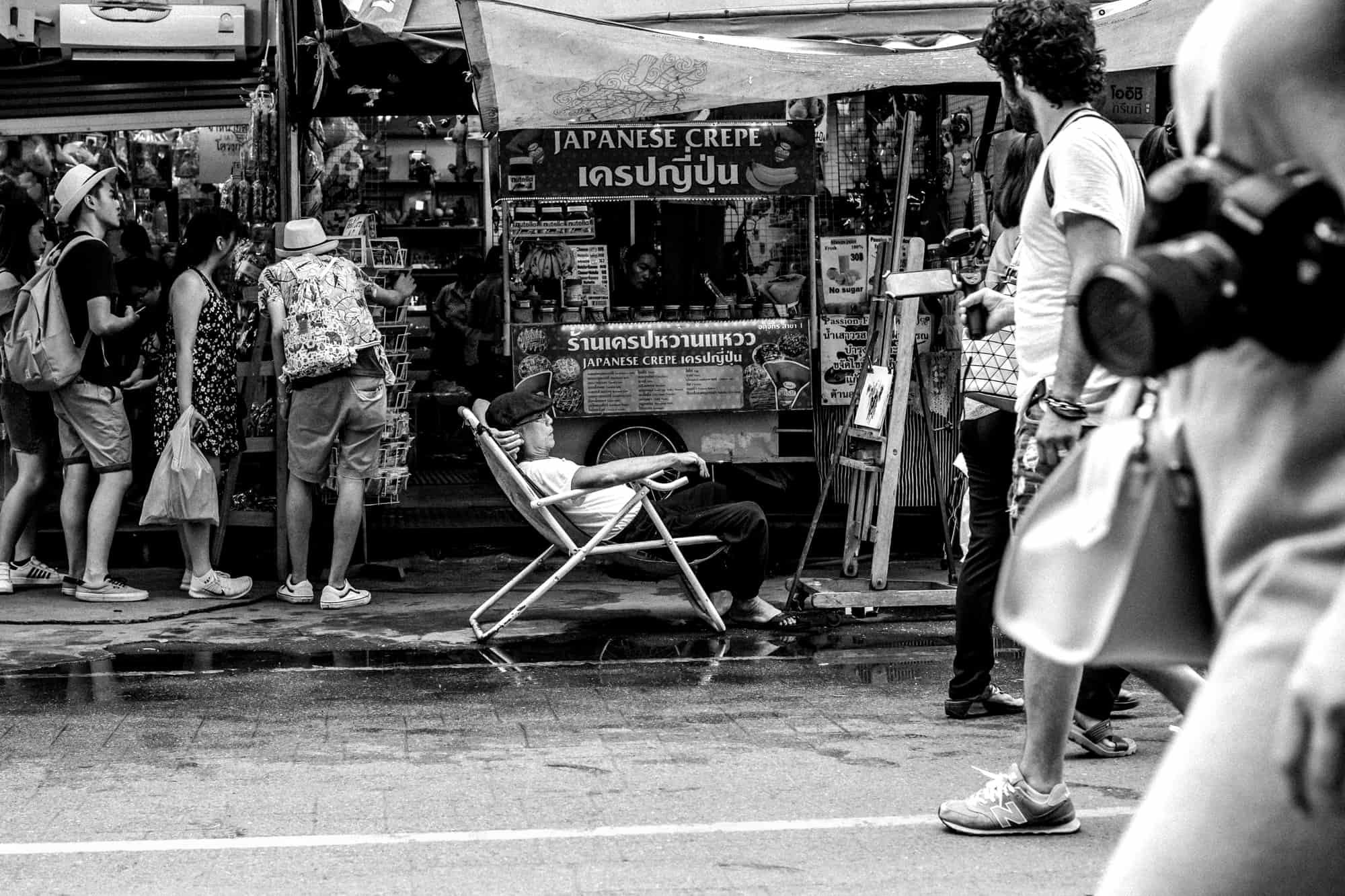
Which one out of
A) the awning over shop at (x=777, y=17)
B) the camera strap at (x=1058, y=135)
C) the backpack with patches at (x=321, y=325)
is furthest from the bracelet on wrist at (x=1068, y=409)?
the backpack with patches at (x=321, y=325)

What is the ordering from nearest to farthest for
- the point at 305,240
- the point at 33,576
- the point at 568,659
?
the point at 568,659 < the point at 305,240 < the point at 33,576

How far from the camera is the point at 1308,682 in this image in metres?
Answer: 1.44

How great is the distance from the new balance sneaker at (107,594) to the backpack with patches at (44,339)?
0.99 meters

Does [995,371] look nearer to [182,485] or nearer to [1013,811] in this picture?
[1013,811]

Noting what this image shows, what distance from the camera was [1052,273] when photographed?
14.3ft

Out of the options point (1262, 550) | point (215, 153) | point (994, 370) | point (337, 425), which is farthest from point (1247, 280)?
point (215, 153)

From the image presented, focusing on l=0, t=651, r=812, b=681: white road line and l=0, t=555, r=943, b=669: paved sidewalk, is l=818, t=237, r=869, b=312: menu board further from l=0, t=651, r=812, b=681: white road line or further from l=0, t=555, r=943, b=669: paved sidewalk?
l=0, t=651, r=812, b=681: white road line

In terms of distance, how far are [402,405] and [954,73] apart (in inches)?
132

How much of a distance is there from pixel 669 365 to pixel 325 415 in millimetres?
2152

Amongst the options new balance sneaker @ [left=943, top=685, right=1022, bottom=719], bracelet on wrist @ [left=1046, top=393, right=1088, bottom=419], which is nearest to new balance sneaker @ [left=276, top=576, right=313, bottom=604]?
new balance sneaker @ [left=943, top=685, right=1022, bottom=719]

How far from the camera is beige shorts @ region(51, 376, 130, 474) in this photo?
8109mm

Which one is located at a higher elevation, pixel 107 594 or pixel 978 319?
pixel 978 319

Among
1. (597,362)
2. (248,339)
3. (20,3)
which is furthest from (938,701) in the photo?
(20,3)

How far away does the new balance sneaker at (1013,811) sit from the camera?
13.6 feet
